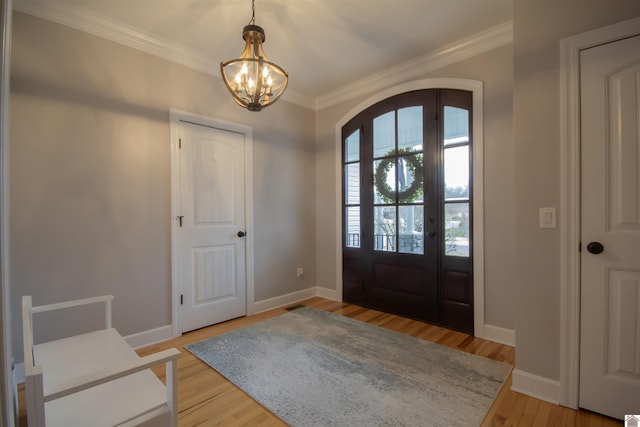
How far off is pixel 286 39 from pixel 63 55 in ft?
5.77

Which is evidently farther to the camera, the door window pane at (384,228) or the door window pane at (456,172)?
the door window pane at (384,228)

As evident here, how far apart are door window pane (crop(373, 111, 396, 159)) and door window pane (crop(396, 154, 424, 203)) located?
22 cm

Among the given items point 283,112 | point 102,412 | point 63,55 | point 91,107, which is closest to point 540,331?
point 102,412

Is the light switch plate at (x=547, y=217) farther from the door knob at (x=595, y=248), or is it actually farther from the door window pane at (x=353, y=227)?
the door window pane at (x=353, y=227)

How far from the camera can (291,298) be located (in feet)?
12.6

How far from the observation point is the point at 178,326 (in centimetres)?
283

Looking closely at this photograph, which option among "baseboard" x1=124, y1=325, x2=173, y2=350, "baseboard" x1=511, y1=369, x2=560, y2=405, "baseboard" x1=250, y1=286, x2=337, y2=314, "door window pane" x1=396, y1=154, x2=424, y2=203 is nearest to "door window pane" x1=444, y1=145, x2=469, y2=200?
"door window pane" x1=396, y1=154, x2=424, y2=203

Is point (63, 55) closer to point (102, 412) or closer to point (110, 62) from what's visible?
point (110, 62)

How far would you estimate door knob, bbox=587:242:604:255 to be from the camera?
1.66 meters

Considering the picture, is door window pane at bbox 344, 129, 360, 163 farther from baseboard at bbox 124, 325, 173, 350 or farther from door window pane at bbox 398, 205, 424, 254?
baseboard at bbox 124, 325, 173, 350

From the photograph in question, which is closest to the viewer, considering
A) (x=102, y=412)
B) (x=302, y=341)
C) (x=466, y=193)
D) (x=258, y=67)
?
(x=102, y=412)

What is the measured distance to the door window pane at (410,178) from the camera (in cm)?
313

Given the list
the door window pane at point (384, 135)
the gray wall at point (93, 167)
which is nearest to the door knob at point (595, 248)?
the door window pane at point (384, 135)

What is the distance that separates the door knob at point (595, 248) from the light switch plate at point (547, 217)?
20cm
